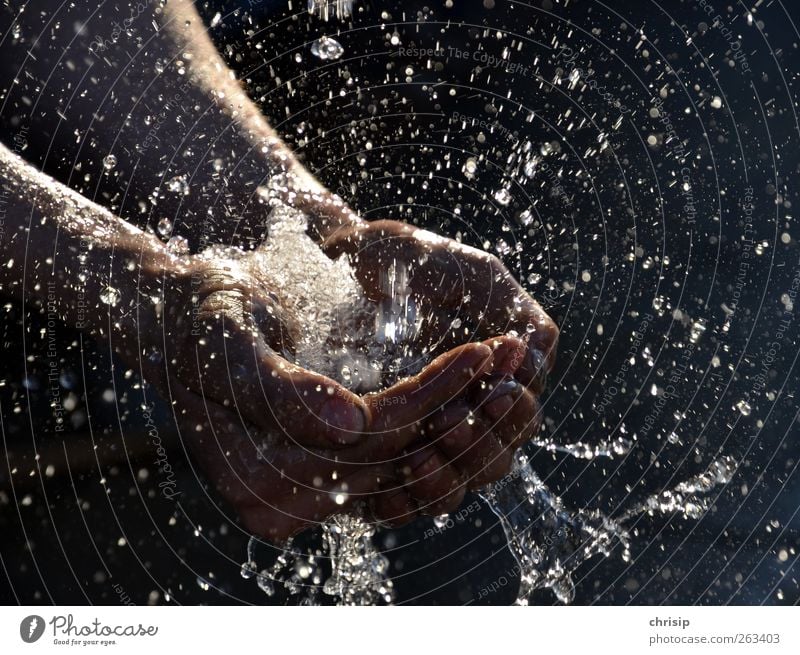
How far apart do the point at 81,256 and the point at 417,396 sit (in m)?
0.19

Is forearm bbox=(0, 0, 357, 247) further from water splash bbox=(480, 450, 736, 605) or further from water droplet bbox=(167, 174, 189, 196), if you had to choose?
water splash bbox=(480, 450, 736, 605)

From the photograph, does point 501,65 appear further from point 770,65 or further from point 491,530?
point 491,530

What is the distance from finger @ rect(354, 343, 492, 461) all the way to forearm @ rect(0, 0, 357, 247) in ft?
0.50

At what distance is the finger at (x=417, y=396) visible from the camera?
388 millimetres

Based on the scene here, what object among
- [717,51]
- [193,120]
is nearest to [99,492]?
[193,120]

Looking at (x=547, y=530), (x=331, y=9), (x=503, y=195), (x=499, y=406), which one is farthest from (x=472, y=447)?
(x=331, y=9)

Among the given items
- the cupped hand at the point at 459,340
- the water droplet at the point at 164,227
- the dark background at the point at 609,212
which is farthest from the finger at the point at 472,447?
the water droplet at the point at 164,227

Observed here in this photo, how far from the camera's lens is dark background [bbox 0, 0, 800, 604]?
0.54 metres

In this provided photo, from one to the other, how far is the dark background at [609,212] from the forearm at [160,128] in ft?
0.15

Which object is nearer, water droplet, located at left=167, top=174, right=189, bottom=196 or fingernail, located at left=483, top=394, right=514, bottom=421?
fingernail, located at left=483, top=394, right=514, bottom=421

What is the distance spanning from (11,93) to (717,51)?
1.56ft

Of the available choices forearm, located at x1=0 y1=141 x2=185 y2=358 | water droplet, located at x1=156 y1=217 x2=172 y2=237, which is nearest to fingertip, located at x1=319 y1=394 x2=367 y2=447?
forearm, located at x1=0 y1=141 x2=185 y2=358

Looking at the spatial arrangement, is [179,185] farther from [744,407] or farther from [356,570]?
[744,407]
